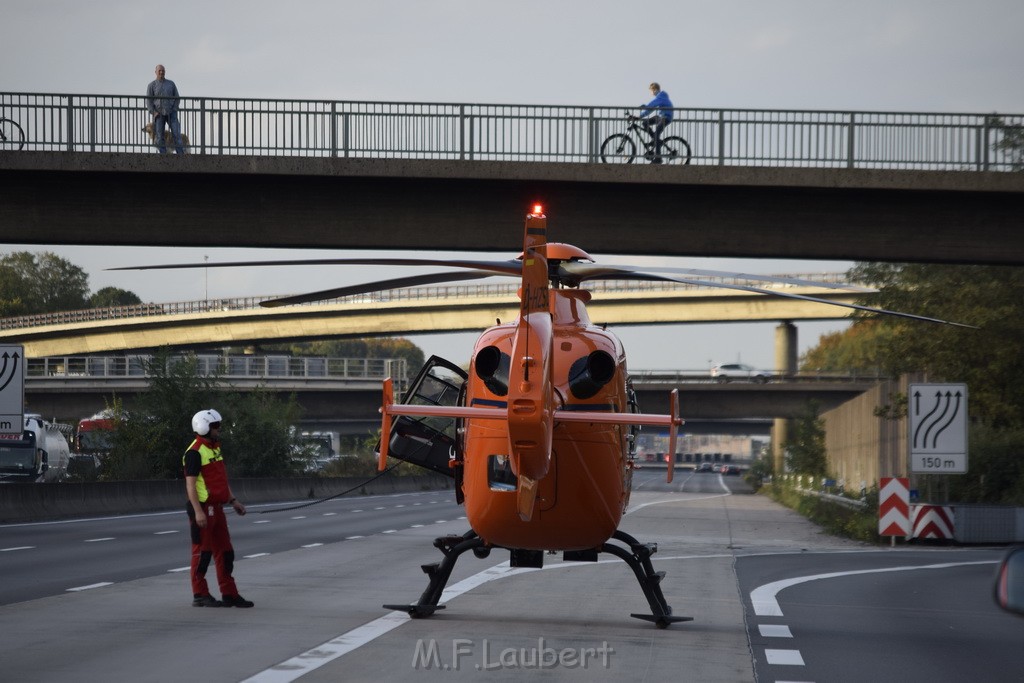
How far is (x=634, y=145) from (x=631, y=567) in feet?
52.0

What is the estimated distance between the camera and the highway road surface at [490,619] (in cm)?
1021

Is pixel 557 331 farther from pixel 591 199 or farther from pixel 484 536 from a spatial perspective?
pixel 591 199

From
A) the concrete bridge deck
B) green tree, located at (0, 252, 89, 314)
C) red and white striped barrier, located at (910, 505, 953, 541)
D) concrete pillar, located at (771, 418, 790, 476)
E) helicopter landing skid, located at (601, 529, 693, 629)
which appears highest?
green tree, located at (0, 252, 89, 314)

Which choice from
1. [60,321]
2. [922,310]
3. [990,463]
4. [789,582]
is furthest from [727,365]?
[789,582]

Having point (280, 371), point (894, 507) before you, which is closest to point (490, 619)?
point (894, 507)

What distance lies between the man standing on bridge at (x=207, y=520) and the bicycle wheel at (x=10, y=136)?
15.1 metres

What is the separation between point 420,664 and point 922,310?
3310cm

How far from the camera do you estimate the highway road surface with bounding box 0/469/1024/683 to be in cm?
1021

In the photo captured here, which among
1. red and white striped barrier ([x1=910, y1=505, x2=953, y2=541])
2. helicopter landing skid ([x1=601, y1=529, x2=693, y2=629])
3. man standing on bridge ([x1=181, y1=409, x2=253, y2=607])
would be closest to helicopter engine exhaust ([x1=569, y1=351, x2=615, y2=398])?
helicopter landing skid ([x1=601, y1=529, x2=693, y2=629])

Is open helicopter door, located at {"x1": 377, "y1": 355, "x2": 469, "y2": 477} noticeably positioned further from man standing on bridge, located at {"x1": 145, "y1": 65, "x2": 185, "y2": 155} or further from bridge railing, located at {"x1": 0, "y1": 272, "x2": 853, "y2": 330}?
bridge railing, located at {"x1": 0, "y1": 272, "x2": 853, "y2": 330}

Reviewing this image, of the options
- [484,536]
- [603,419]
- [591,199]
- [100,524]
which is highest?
[591,199]

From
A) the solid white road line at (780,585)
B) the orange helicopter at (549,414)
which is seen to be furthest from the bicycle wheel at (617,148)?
the orange helicopter at (549,414)

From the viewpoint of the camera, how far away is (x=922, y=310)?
4088cm

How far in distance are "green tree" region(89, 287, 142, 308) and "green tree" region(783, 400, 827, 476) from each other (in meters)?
78.3
